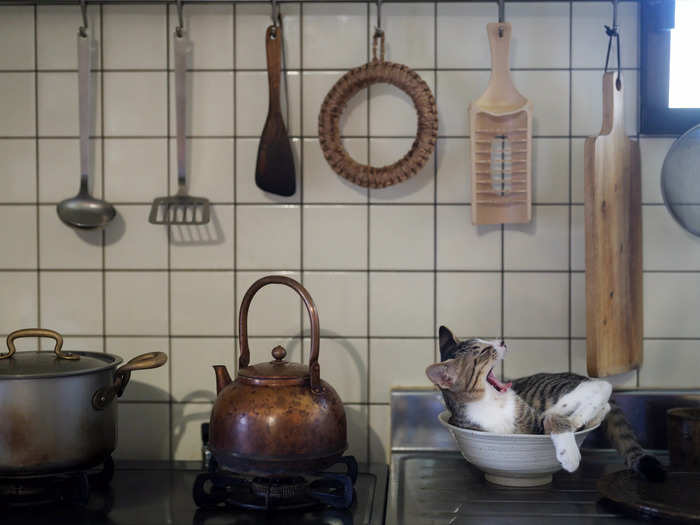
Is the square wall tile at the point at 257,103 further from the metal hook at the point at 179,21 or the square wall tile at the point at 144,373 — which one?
the square wall tile at the point at 144,373

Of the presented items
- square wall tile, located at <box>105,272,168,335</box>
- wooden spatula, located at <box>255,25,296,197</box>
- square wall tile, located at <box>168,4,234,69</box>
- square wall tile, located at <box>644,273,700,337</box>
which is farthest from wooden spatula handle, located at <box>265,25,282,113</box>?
square wall tile, located at <box>644,273,700,337</box>

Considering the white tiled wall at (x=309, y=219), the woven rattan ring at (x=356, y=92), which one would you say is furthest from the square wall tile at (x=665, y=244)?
the woven rattan ring at (x=356, y=92)

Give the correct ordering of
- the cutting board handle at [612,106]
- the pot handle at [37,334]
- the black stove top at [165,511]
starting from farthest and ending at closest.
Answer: the cutting board handle at [612,106] → the pot handle at [37,334] → the black stove top at [165,511]

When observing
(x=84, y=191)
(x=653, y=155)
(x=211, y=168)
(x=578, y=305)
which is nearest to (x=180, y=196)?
(x=211, y=168)

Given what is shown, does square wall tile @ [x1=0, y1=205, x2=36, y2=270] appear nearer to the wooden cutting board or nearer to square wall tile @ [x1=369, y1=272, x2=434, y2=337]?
square wall tile @ [x1=369, y1=272, x2=434, y2=337]

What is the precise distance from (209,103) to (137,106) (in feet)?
0.50

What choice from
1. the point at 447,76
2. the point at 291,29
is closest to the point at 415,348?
the point at 447,76

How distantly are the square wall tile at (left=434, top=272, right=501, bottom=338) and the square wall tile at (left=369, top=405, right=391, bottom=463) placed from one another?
0.22 meters

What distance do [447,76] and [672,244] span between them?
577mm

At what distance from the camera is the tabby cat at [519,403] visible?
1.30 m

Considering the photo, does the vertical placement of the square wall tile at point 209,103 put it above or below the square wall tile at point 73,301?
above

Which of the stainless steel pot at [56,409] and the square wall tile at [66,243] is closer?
the stainless steel pot at [56,409]

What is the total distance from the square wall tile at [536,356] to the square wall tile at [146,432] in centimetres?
72

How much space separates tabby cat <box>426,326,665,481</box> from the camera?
1.30m
